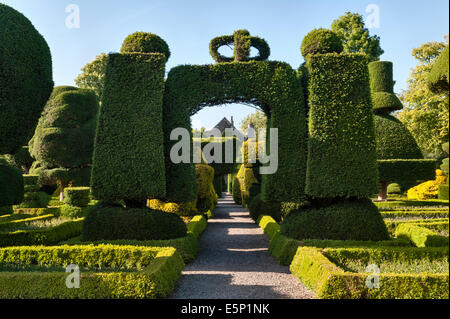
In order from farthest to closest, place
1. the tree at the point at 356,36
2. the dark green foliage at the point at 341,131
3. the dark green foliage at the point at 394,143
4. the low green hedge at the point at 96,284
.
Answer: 1. the tree at the point at 356,36
2. the dark green foliage at the point at 394,143
3. the dark green foliage at the point at 341,131
4. the low green hedge at the point at 96,284

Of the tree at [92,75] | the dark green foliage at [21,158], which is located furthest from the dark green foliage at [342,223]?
the tree at [92,75]

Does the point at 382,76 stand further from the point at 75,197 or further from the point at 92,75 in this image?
the point at 92,75

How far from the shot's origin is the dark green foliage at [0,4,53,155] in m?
7.76

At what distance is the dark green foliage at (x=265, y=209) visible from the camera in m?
13.7

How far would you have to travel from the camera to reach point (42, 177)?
2114cm

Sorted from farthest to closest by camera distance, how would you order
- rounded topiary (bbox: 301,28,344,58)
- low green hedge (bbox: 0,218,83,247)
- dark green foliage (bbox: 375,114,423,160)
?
→ dark green foliage (bbox: 375,114,423,160), rounded topiary (bbox: 301,28,344,58), low green hedge (bbox: 0,218,83,247)

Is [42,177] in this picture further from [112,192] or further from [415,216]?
[415,216]

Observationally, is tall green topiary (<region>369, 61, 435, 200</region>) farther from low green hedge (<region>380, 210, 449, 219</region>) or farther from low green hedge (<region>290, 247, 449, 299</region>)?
low green hedge (<region>290, 247, 449, 299</region>)

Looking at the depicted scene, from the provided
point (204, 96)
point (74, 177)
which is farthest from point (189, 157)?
point (74, 177)

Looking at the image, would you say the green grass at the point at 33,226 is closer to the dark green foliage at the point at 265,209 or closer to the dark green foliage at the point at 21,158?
the dark green foliage at the point at 265,209

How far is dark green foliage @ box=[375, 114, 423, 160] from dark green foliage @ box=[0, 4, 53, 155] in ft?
47.8

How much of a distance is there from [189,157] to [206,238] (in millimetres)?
3336

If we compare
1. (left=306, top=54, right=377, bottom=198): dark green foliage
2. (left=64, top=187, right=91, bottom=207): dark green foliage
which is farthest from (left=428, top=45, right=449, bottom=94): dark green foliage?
(left=64, top=187, right=91, bottom=207): dark green foliage

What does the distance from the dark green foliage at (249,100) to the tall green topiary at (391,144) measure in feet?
28.9
